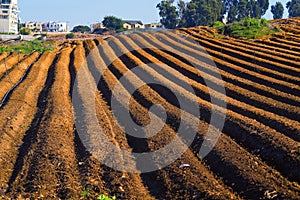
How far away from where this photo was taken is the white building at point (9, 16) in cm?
8819

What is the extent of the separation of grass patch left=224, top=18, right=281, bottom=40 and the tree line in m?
38.1

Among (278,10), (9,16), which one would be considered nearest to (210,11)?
(278,10)

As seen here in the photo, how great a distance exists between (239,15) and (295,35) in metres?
53.0

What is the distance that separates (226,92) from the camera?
17.0 metres

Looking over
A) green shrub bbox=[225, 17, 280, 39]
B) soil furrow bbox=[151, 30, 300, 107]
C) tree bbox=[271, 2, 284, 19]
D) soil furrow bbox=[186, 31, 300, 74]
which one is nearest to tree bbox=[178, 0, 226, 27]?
tree bbox=[271, 2, 284, 19]

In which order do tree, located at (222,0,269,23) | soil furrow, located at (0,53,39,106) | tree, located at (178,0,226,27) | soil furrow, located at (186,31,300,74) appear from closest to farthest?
soil furrow, located at (0,53,39,106)
soil furrow, located at (186,31,300,74)
tree, located at (178,0,226,27)
tree, located at (222,0,269,23)

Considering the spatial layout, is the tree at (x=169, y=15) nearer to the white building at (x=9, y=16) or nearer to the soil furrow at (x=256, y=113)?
the white building at (x=9, y=16)

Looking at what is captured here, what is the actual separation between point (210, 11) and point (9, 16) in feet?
129

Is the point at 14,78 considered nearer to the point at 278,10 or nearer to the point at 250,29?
the point at 250,29

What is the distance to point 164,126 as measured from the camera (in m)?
13.0

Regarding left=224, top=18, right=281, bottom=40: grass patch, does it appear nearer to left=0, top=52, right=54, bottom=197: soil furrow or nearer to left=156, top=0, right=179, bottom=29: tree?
left=0, top=52, right=54, bottom=197: soil furrow

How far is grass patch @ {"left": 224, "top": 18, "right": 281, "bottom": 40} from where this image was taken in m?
31.1

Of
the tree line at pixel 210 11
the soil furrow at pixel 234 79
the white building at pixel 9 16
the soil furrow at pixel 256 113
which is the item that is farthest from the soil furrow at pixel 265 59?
the white building at pixel 9 16

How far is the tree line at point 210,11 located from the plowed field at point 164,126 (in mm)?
49996
